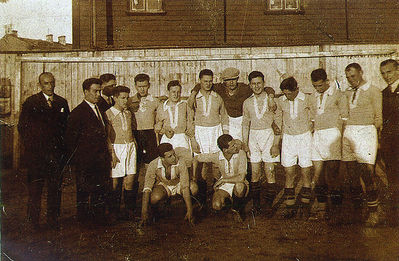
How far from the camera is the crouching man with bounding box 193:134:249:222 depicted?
5102 millimetres

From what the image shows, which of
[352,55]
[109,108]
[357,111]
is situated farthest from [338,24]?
[109,108]

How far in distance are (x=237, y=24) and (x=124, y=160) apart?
6.75 m

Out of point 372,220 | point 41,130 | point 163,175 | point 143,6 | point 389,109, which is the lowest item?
point 372,220

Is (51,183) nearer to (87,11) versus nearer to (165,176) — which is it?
(165,176)

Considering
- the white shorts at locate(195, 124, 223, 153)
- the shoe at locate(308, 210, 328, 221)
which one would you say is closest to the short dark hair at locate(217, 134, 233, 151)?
the white shorts at locate(195, 124, 223, 153)

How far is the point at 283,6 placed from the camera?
416 inches

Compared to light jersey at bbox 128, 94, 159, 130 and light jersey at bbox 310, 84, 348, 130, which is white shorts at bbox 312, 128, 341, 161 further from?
light jersey at bbox 128, 94, 159, 130

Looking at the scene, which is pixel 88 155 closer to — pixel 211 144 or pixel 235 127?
pixel 211 144

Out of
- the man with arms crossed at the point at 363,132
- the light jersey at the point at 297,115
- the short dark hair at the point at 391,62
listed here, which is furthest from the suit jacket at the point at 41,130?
the short dark hair at the point at 391,62

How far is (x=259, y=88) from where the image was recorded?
5574mm

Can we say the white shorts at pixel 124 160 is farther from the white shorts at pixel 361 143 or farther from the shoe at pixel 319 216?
the white shorts at pixel 361 143

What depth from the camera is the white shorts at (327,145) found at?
5.34 m

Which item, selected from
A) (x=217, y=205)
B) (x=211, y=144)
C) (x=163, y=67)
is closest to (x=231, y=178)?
(x=217, y=205)

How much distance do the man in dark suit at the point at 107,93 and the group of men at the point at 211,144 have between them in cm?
4
